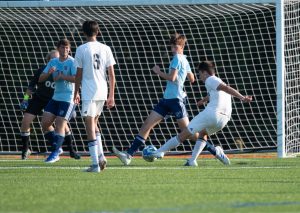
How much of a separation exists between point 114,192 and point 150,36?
13875 mm

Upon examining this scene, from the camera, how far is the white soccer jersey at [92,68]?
1370 centimetres

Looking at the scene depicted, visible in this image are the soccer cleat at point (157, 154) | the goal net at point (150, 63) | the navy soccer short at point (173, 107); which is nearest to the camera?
the soccer cleat at point (157, 154)

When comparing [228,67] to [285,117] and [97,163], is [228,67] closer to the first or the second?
[285,117]

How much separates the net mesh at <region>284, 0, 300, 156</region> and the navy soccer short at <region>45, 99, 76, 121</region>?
420 cm

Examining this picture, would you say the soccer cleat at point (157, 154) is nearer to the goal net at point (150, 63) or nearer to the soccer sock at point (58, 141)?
the soccer sock at point (58, 141)

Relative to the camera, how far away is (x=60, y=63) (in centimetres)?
1694

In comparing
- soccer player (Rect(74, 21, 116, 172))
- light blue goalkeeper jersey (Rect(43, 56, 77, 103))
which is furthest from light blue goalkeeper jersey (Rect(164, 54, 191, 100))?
soccer player (Rect(74, 21, 116, 172))

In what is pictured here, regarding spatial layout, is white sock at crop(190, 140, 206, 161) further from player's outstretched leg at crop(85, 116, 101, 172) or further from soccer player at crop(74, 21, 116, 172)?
player's outstretched leg at crop(85, 116, 101, 172)

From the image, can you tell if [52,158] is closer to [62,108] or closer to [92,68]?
[62,108]

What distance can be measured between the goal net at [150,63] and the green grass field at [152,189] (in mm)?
7795

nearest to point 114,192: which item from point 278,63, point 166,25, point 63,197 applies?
point 63,197

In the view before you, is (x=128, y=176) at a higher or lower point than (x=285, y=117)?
lower

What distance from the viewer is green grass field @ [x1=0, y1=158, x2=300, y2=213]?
882 centimetres

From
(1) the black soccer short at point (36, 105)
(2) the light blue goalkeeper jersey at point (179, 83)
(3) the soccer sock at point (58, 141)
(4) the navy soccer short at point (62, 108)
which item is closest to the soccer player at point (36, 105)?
(1) the black soccer short at point (36, 105)
